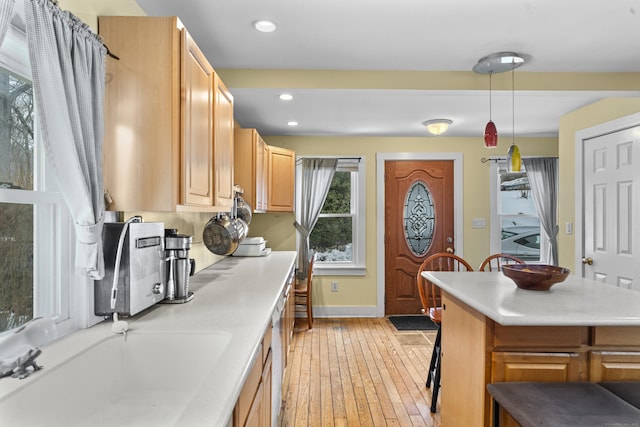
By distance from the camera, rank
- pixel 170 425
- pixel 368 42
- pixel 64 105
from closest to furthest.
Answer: pixel 170 425, pixel 64 105, pixel 368 42

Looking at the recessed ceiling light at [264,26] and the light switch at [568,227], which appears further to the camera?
the light switch at [568,227]

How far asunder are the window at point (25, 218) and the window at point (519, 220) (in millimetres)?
4818

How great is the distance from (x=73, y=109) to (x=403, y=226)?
4158mm

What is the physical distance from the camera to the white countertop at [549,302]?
1.49 meters

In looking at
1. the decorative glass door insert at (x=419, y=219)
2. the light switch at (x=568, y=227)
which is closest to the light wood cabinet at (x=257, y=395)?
the light switch at (x=568, y=227)

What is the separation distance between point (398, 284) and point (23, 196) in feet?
14.0

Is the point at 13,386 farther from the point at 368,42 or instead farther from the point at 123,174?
the point at 368,42

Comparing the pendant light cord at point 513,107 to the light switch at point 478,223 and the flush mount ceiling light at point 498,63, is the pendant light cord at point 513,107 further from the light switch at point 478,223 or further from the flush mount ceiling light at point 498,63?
the light switch at point 478,223

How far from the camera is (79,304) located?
4.63ft

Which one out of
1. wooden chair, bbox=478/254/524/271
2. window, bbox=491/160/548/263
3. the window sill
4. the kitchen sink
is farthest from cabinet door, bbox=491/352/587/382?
window, bbox=491/160/548/263

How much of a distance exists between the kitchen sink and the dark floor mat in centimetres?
341

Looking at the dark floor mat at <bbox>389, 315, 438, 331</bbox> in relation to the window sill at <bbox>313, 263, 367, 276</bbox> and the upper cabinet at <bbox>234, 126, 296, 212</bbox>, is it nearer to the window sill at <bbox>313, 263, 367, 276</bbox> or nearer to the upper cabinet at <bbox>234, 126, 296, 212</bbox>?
the window sill at <bbox>313, 263, 367, 276</bbox>

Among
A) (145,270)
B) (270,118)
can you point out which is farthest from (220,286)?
(270,118)

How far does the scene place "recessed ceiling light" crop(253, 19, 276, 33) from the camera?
2.16 metres
